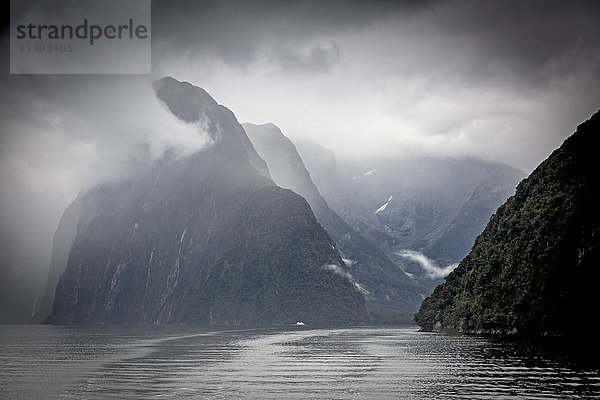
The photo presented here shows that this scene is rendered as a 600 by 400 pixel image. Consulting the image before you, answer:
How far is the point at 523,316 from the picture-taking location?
147 meters

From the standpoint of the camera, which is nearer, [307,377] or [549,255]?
[307,377]

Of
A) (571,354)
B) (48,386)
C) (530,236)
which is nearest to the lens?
(48,386)

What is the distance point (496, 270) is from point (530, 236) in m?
24.9

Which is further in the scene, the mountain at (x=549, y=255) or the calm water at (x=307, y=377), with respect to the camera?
the mountain at (x=549, y=255)

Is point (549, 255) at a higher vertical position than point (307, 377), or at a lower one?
higher

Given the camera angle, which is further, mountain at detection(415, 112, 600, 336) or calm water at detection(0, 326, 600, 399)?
mountain at detection(415, 112, 600, 336)

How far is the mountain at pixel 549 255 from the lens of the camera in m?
127

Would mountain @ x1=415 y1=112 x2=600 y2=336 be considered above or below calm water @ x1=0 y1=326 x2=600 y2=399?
above

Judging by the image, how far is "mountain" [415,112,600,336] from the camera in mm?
127000

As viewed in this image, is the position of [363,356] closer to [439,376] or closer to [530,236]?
[439,376]

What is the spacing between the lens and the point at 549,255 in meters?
140

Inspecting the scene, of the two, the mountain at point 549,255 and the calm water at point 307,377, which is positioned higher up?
the mountain at point 549,255

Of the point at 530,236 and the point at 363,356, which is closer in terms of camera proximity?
the point at 363,356

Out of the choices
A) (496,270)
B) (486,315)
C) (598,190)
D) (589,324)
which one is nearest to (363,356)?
(589,324)
